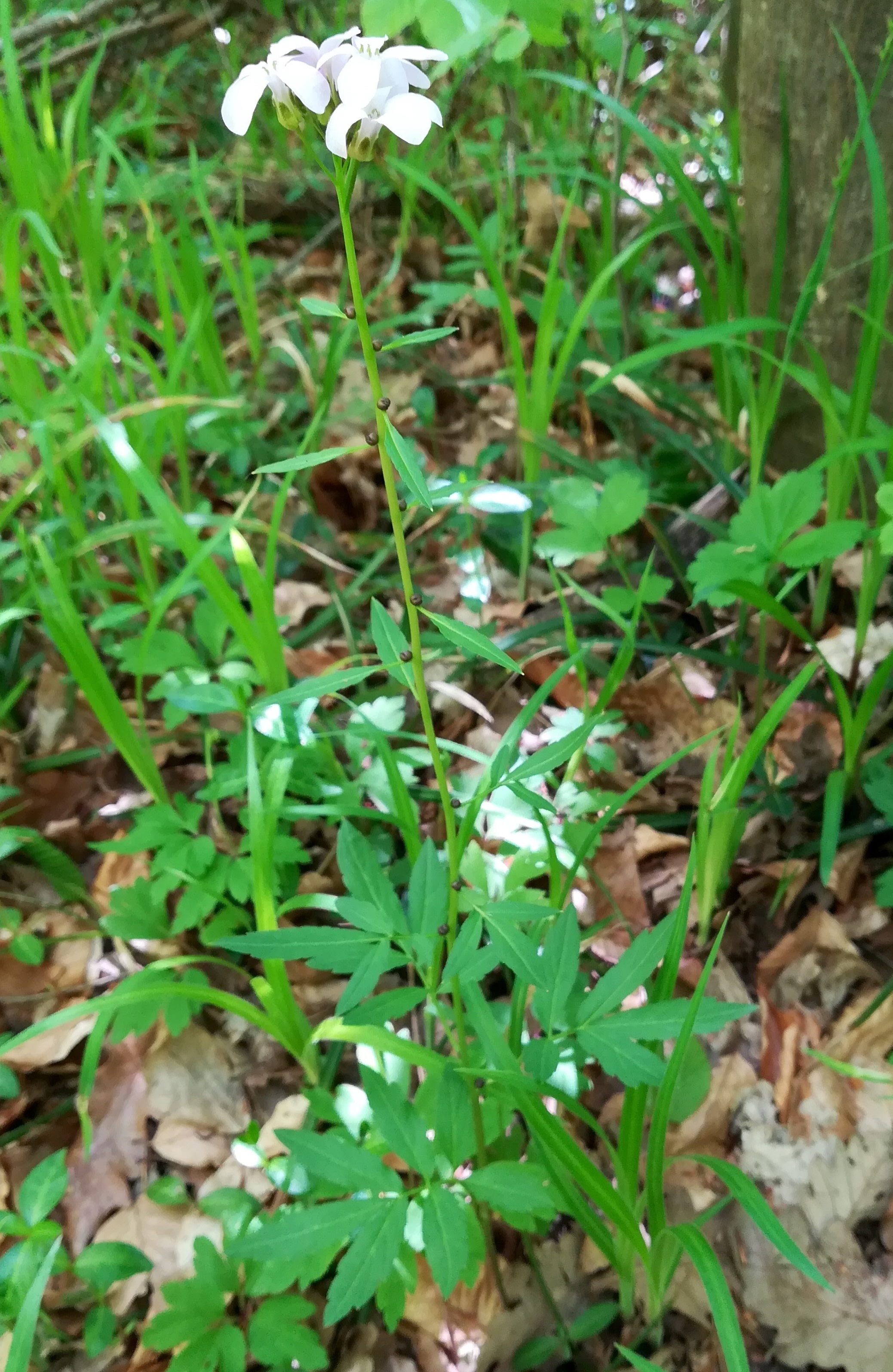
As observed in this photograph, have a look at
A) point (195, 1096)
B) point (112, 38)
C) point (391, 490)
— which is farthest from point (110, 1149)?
point (112, 38)

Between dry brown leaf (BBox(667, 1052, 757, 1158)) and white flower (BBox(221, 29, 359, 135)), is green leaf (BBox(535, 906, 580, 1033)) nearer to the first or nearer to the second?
dry brown leaf (BBox(667, 1052, 757, 1158))

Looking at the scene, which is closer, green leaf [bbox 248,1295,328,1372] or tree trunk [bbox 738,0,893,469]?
green leaf [bbox 248,1295,328,1372]

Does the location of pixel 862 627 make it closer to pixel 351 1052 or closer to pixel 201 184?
pixel 351 1052

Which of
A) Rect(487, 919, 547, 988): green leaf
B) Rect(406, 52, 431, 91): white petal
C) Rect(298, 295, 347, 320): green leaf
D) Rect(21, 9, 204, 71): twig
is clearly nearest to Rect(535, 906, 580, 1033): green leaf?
Rect(487, 919, 547, 988): green leaf

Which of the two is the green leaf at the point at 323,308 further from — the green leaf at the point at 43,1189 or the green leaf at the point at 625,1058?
the green leaf at the point at 43,1189

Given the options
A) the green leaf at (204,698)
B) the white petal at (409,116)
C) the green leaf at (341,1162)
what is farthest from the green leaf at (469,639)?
the green leaf at (204,698)

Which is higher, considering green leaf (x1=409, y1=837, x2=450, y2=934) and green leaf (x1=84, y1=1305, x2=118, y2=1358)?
green leaf (x1=409, y1=837, x2=450, y2=934)
